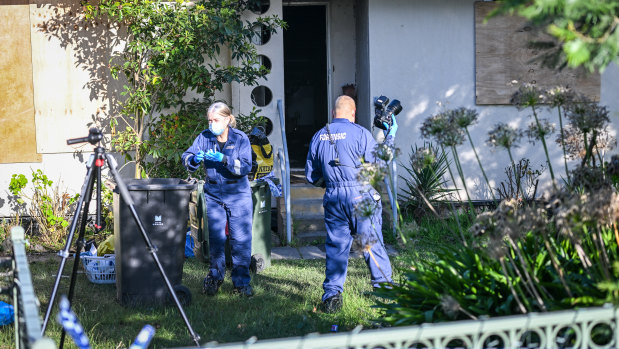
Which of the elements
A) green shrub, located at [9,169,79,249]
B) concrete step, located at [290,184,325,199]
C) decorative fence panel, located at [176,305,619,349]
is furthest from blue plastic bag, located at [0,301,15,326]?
concrete step, located at [290,184,325,199]

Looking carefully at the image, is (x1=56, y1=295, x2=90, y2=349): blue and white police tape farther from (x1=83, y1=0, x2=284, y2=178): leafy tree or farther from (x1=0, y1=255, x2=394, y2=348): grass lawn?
(x1=83, y1=0, x2=284, y2=178): leafy tree

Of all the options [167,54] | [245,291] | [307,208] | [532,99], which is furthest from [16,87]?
[532,99]

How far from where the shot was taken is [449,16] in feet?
34.2

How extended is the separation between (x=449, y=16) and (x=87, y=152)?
18.0ft

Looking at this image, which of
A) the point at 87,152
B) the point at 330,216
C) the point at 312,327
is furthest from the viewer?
the point at 87,152

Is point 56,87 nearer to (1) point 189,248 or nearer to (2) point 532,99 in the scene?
(1) point 189,248

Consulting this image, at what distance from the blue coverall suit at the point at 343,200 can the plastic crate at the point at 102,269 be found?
2.39 meters

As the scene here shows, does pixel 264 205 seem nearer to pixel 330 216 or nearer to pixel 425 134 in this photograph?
pixel 330 216

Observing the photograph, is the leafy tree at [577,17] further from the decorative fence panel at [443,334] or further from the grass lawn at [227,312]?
the grass lawn at [227,312]

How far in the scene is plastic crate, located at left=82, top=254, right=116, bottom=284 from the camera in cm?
732

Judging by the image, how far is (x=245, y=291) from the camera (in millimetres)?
6801

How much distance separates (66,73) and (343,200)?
5464 mm

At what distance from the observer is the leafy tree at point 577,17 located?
2502 millimetres

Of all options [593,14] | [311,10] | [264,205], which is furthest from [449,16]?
[593,14]
